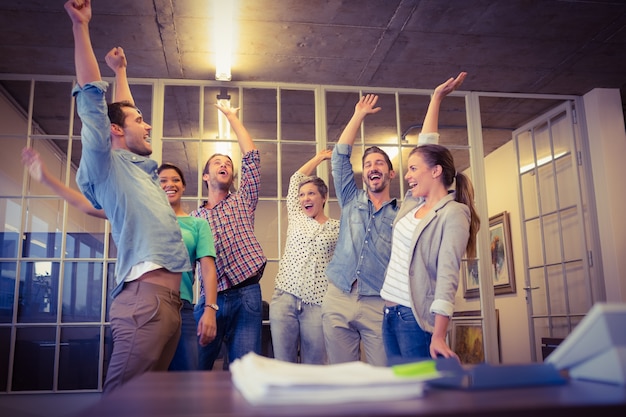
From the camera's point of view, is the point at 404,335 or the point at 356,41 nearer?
the point at 404,335

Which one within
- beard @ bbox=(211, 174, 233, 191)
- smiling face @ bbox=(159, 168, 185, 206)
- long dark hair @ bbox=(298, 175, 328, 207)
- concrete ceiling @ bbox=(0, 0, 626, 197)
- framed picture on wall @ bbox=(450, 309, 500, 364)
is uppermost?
concrete ceiling @ bbox=(0, 0, 626, 197)

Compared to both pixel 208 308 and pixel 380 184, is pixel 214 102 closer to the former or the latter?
pixel 380 184

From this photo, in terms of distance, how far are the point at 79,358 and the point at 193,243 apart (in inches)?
82.8

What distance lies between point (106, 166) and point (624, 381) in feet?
4.46

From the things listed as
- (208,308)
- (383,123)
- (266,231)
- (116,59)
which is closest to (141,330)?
(208,308)

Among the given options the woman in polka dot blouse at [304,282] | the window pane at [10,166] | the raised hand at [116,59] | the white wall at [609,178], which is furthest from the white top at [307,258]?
the window pane at [10,166]

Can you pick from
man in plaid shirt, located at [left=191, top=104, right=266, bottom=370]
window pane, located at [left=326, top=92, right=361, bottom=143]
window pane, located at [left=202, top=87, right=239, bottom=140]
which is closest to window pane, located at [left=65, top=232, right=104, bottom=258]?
window pane, located at [left=202, top=87, right=239, bottom=140]

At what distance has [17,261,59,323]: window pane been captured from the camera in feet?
12.3

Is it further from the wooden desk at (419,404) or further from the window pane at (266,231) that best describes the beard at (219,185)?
the window pane at (266,231)

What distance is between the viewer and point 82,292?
382cm

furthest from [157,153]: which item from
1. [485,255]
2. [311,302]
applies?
[485,255]

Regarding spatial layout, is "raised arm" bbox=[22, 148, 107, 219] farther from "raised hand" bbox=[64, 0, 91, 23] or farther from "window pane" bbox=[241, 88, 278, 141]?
"window pane" bbox=[241, 88, 278, 141]

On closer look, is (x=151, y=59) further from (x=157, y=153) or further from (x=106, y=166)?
(x=106, y=166)

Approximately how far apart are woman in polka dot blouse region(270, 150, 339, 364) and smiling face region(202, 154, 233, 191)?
0.40 metres
